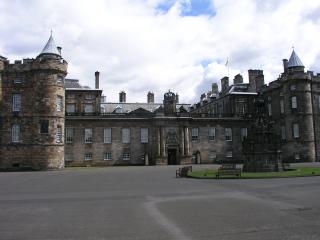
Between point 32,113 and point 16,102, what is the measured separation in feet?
8.14

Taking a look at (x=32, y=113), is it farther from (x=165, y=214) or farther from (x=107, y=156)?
(x=165, y=214)

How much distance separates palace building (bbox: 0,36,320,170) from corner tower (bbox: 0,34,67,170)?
11 centimetres

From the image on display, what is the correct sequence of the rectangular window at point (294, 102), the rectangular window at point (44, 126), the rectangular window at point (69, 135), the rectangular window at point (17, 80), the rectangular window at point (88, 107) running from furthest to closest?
the rectangular window at point (88, 107), the rectangular window at point (294, 102), the rectangular window at point (69, 135), the rectangular window at point (17, 80), the rectangular window at point (44, 126)

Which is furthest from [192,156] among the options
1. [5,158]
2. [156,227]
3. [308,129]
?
[156,227]

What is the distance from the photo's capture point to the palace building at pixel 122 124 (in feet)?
147

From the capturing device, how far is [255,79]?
6675 cm

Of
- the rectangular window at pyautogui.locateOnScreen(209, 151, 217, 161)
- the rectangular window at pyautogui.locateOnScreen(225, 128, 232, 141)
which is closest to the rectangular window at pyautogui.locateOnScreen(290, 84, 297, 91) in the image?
the rectangular window at pyautogui.locateOnScreen(225, 128, 232, 141)

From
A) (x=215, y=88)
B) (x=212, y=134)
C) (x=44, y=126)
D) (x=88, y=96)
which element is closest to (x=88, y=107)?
(x=88, y=96)

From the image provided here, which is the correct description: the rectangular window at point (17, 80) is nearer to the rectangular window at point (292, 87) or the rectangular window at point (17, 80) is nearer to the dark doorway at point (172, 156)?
the dark doorway at point (172, 156)

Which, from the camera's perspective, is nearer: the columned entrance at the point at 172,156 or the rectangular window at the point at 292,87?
the rectangular window at the point at 292,87

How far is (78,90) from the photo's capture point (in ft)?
212

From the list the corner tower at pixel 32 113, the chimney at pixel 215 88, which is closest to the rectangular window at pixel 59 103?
the corner tower at pixel 32 113

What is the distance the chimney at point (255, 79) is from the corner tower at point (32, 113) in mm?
34453

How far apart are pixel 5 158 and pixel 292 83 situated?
39.6 m
